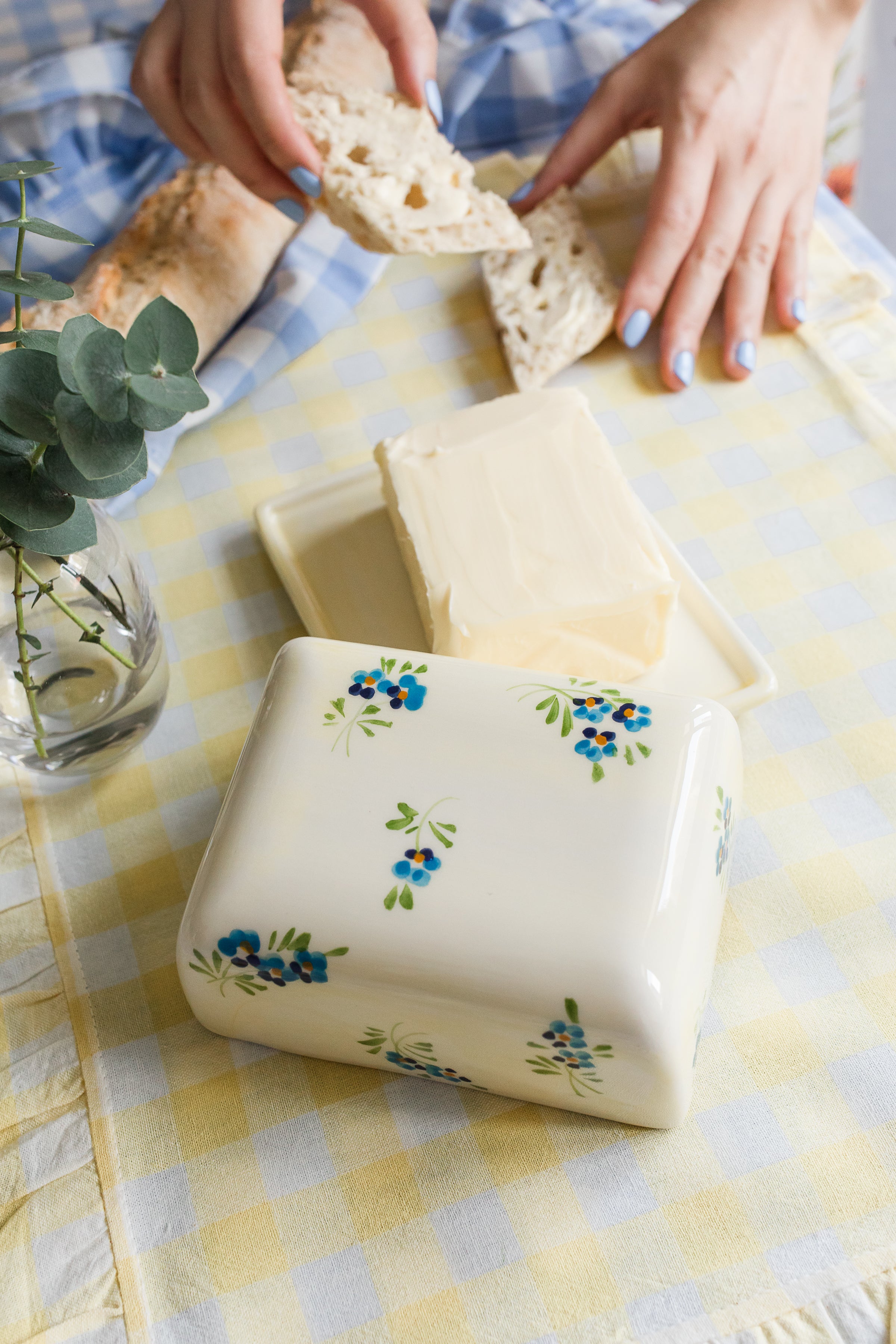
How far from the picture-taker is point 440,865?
1.53ft

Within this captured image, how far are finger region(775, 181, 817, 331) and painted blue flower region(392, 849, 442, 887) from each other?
0.62 meters

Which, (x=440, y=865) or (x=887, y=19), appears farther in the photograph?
(x=887, y=19)

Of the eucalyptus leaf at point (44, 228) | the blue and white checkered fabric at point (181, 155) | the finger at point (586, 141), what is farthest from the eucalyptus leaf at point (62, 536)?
the finger at point (586, 141)

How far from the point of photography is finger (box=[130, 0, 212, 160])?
0.86 meters

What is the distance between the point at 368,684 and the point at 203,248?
54 cm

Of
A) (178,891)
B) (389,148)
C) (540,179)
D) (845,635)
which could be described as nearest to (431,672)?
(178,891)

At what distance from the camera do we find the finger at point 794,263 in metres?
0.85

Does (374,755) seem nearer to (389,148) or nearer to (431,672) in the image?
(431,672)

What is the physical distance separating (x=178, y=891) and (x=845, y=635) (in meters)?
0.48

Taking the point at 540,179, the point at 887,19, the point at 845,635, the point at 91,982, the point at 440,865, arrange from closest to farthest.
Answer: the point at 440,865, the point at 91,982, the point at 845,635, the point at 540,179, the point at 887,19

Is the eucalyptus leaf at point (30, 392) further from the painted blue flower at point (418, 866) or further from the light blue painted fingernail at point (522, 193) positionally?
the light blue painted fingernail at point (522, 193)

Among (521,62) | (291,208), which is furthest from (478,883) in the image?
(521,62)

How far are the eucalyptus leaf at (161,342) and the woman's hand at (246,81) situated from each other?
46cm

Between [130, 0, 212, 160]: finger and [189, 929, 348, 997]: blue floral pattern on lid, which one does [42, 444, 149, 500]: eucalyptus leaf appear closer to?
[189, 929, 348, 997]: blue floral pattern on lid
